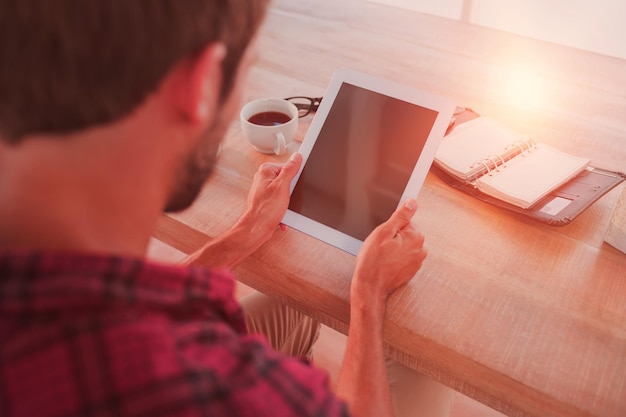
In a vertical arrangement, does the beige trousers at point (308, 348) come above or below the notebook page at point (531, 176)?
below

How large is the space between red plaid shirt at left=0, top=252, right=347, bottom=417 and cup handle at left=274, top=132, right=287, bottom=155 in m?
0.57

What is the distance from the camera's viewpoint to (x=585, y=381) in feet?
2.34

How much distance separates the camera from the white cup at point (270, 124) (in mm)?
1034

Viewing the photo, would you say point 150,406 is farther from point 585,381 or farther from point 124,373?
point 585,381

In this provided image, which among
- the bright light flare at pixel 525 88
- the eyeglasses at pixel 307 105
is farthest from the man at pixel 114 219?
the bright light flare at pixel 525 88

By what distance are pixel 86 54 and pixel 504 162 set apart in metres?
0.73

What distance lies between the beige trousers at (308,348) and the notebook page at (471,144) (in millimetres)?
350

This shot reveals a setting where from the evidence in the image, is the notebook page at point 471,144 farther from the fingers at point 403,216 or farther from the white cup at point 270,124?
the white cup at point 270,124

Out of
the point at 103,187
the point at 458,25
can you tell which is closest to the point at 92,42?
the point at 103,187

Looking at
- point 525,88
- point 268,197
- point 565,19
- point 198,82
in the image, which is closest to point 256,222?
point 268,197

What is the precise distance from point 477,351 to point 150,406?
1.56 ft

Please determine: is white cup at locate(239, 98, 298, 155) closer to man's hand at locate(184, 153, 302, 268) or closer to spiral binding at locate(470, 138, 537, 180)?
man's hand at locate(184, 153, 302, 268)

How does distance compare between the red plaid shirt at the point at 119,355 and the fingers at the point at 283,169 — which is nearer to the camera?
the red plaid shirt at the point at 119,355

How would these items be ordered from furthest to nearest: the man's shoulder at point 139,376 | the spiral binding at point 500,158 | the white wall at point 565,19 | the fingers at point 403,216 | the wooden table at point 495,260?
1. the white wall at point 565,19
2. the spiral binding at point 500,158
3. the fingers at point 403,216
4. the wooden table at point 495,260
5. the man's shoulder at point 139,376
